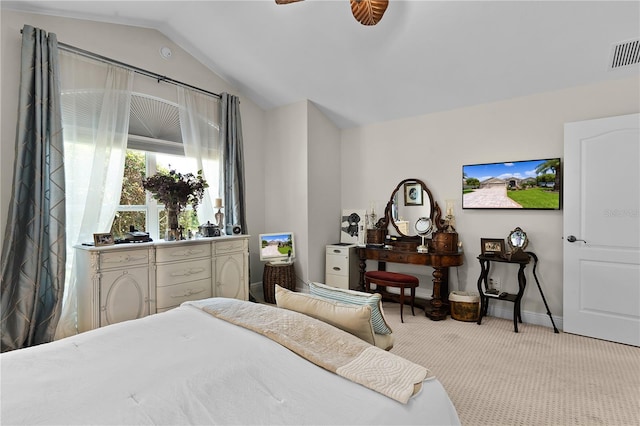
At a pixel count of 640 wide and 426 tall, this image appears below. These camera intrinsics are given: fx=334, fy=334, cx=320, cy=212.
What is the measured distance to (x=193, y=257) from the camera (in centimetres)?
341

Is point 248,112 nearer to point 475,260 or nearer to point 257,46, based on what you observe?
point 257,46

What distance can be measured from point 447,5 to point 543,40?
89cm

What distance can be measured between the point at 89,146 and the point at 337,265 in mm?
3057

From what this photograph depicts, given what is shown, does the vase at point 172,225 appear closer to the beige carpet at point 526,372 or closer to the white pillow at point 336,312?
the white pillow at point 336,312

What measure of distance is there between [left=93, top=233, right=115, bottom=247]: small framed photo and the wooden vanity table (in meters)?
2.78

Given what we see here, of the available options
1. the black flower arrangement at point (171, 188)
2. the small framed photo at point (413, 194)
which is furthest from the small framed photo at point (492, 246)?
the black flower arrangement at point (171, 188)

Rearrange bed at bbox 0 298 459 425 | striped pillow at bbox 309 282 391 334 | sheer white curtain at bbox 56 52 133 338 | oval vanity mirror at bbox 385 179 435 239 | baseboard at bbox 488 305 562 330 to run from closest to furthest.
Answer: bed at bbox 0 298 459 425, striped pillow at bbox 309 282 391 334, sheer white curtain at bbox 56 52 133 338, baseboard at bbox 488 305 562 330, oval vanity mirror at bbox 385 179 435 239

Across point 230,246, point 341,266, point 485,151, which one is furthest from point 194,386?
point 485,151

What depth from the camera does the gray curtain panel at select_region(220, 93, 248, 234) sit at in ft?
13.8

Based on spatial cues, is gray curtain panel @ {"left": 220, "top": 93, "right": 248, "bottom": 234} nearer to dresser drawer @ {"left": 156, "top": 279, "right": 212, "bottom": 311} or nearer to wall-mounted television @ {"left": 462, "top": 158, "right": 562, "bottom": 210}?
dresser drawer @ {"left": 156, "top": 279, "right": 212, "bottom": 311}

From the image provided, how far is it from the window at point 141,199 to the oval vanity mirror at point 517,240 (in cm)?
358

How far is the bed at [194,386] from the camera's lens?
973 mm

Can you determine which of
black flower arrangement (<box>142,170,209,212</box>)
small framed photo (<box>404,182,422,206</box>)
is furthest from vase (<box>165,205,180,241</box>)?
small framed photo (<box>404,182,422,206</box>)

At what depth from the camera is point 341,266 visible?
4438mm
